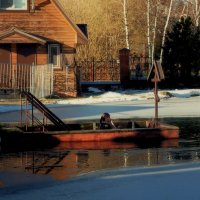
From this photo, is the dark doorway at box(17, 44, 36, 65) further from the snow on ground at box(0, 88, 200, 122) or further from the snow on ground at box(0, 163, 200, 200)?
the snow on ground at box(0, 163, 200, 200)

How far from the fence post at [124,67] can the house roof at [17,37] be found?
11.1 m

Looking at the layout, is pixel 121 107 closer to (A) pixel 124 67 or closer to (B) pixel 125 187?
(A) pixel 124 67

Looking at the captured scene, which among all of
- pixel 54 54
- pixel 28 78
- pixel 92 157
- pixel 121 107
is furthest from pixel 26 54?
pixel 92 157

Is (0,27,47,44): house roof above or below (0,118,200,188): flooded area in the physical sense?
above

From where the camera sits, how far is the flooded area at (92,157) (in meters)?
14.0

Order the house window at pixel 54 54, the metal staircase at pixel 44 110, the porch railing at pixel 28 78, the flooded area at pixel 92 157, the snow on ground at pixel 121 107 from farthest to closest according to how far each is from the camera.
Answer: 1. the house window at pixel 54 54
2. the porch railing at pixel 28 78
3. the snow on ground at pixel 121 107
4. the metal staircase at pixel 44 110
5. the flooded area at pixel 92 157

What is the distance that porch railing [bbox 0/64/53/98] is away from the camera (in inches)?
1449

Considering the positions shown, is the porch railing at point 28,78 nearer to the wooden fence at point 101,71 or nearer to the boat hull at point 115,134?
the wooden fence at point 101,71

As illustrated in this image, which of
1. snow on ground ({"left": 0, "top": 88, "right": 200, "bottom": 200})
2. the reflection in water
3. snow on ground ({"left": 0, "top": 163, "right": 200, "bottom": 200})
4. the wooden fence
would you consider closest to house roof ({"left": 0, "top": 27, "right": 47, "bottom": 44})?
the wooden fence

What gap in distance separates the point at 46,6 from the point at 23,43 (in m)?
2.67

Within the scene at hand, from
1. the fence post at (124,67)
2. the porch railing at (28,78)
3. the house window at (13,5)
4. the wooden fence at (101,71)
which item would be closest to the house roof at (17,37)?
the porch railing at (28,78)

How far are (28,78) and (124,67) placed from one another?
37.2 feet

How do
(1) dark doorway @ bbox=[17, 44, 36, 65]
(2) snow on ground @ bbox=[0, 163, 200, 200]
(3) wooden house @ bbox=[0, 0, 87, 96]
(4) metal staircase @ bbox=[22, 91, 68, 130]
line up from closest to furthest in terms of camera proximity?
(2) snow on ground @ bbox=[0, 163, 200, 200] < (4) metal staircase @ bbox=[22, 91, 68, 130] < (3) wooden house @ bbox=[0, 0, 87, 96] < (1) dark doorway @ bbox=[17, 44, 36, 65]

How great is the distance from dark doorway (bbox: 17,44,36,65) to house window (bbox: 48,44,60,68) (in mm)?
1022
